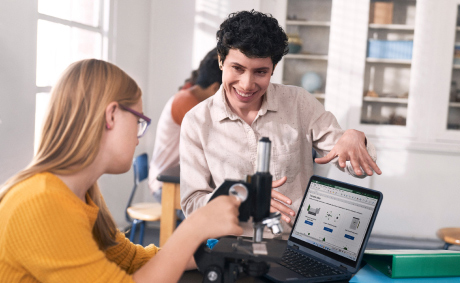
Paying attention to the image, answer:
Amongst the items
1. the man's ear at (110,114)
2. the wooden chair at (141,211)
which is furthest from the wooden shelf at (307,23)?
the man's ear at (110,114)

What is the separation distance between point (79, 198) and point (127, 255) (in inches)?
10.5

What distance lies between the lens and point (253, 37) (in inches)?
56.6

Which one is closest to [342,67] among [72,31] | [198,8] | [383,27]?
[383,27]

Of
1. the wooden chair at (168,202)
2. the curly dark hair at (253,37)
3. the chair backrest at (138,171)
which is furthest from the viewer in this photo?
the chair backrest at (138,171)

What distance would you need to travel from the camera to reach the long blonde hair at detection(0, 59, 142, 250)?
0.97 m

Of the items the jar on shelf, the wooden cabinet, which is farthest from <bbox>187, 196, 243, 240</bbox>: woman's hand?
the jar on shelf

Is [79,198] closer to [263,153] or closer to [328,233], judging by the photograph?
[263,153]

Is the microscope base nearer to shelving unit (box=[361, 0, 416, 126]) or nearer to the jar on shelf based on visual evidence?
shelving unit (box=[361, 0, 416, 126])

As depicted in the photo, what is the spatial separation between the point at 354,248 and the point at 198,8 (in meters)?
3.52

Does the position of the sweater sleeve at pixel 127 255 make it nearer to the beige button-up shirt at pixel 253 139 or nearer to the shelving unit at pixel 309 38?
the beige button-up shirt at pixel 253 139

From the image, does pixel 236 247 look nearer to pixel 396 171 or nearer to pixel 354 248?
pixel 354 248

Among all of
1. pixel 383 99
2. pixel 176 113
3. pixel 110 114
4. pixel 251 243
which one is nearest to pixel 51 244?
pixel 110 114

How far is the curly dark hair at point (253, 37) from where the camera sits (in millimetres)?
1438

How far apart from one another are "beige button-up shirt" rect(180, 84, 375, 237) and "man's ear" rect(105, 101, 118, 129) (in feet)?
1.79
